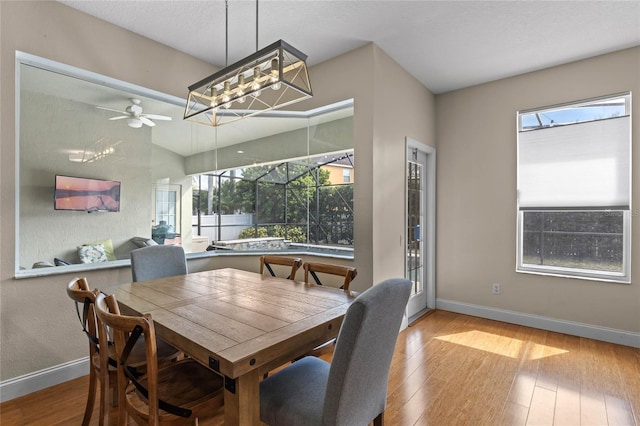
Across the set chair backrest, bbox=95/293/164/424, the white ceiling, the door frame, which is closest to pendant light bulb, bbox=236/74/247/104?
the white ceiling

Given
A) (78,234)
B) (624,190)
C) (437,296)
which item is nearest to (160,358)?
(78,234)

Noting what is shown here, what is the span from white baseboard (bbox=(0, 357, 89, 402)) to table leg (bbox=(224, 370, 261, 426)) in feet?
6.69

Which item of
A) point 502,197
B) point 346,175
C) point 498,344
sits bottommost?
point 498,344

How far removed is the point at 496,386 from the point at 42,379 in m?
3.42

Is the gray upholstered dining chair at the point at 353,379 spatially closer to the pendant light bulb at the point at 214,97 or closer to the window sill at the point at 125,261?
the pendant light bulb at the point at 214,97

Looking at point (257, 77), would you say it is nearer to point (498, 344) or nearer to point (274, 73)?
point (274, 73)

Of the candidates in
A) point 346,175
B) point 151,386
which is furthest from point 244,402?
point 346,175

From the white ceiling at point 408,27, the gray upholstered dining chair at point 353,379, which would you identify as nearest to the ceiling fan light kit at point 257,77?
the white ceiling at point 408,27

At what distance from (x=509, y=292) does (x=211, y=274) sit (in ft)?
11.4

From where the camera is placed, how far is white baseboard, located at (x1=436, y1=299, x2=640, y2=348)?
3.09 metres

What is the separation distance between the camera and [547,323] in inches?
137

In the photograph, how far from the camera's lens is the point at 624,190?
3123 millimetres

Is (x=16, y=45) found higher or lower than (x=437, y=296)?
higher

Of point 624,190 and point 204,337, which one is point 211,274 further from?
point 624,190
